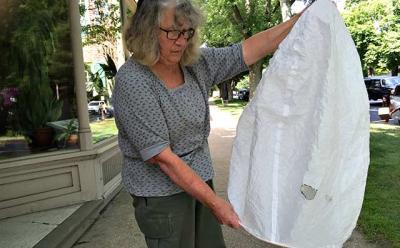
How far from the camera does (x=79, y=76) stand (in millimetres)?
5645

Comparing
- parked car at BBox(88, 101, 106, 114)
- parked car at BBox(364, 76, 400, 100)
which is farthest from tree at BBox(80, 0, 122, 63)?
parked car at BBox(364, 76, 400, 100)

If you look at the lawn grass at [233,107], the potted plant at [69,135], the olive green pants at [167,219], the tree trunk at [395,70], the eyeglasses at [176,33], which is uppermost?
the tree trunk at [395,70]

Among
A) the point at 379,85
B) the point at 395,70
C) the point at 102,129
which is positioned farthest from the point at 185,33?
the point at 395,70

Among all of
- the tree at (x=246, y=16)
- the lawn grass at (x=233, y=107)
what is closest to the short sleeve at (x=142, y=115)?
the tree at (x=246, y=16)

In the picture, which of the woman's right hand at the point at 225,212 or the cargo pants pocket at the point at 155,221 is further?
the cargo pants pocket at the point at 155,221

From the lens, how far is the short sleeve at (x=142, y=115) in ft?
6.23

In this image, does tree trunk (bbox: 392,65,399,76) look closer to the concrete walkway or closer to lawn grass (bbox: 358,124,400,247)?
lawn grass (bbox: 358,124,400,247)

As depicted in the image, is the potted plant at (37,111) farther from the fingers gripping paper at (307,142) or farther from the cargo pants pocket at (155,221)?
the fingers gripping paper at (307,142)

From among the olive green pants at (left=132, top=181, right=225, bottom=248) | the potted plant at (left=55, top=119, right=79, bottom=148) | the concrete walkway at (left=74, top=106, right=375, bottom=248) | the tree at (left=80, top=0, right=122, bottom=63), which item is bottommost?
the concrete walkway at (left=74, top=106, right=375, bottom=248)

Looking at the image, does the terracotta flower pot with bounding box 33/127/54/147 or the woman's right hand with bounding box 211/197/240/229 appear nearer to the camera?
the woman's right hand with bounding box 211/197/240/229

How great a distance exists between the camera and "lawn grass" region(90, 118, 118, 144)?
6.05 metres

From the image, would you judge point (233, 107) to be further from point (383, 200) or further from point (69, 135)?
point (69, 135)

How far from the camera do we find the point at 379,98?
2494 cm

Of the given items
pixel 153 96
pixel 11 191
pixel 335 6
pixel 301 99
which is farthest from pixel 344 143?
pixel 11 191
